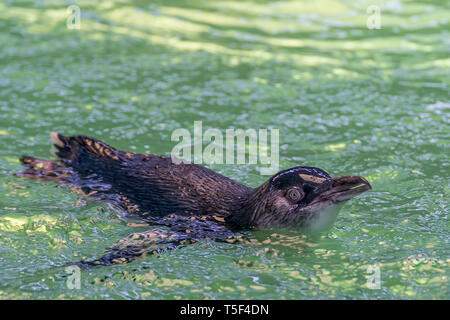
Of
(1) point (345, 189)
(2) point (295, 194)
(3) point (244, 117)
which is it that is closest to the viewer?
(1) point (345, 189)

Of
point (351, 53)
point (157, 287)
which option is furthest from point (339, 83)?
point (157, 287)

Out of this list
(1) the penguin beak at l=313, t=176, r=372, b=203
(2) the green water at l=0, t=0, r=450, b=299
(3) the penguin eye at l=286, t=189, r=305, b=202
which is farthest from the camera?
(3) the penguin eye at l=286, t=189, r=305, b=202

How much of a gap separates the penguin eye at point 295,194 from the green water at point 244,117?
380 mm

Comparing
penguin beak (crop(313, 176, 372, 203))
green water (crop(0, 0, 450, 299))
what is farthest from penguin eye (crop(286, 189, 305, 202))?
green water (crop(0, 0, 450, 299))

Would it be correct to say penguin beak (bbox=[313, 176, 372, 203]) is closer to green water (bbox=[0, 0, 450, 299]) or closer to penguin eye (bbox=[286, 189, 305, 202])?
penguin eye (bbox=[286, 189, 305, 202])

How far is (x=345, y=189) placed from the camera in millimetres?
5648

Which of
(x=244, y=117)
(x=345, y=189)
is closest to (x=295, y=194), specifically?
(x=345, y=189)

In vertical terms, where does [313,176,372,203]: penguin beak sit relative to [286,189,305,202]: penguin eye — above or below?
above

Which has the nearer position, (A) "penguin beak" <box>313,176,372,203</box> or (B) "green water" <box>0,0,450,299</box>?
(A) "penguin beak" <box>313,176,372,203</box>

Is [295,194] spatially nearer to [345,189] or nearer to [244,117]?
[345,189]

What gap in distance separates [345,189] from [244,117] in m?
3.95

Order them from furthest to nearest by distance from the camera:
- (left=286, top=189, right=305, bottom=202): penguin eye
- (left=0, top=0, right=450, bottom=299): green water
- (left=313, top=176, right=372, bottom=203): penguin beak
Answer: (left=286, top=189, right=305, bottom=202): penguin eye → (left=0, top=0, right=450, bottom=299): green water → (left=313, top=176, right=372, bottom=203): penguin beak

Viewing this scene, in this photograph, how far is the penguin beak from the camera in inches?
218

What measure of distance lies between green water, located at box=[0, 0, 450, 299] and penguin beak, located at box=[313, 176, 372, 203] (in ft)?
2.01
